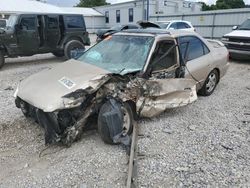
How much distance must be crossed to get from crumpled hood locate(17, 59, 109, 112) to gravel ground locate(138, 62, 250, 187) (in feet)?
4.10

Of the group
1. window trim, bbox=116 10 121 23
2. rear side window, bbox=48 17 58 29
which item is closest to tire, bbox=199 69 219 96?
rear side window, bbox=48 17 58 29

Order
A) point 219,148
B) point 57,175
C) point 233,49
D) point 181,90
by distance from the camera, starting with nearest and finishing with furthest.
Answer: point 57,175 → point 219,148 → point 181,90 → point 233,49

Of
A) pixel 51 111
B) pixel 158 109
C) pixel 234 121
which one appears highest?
pixel 51 111

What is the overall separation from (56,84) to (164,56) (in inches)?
80.1

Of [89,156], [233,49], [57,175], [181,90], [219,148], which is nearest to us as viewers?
[57,175]

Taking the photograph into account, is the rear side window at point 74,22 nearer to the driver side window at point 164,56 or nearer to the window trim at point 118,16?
the driver side window at point 164,56

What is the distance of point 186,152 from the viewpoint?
368 centimetres

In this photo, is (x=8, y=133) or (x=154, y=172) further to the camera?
(x=8, y=133)

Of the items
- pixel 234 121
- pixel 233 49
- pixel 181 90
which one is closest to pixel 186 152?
pixel 181 90

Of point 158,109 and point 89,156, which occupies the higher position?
point 158,109

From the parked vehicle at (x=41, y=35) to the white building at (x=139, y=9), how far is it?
1917 cm

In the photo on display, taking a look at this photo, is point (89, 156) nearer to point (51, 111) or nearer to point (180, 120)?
point (51, 111)

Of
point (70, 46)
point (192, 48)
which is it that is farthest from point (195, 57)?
point (70, 46)

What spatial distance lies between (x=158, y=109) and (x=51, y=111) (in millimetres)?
1914
